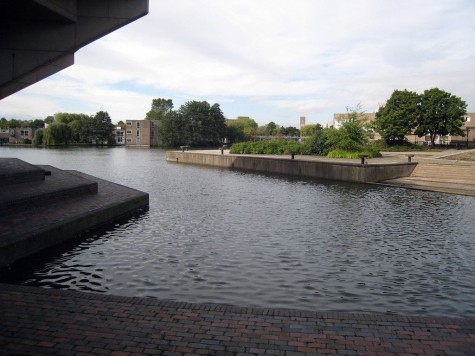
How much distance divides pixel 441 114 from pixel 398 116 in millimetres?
7697

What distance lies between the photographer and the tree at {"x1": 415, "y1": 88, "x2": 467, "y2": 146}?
65.5 metres

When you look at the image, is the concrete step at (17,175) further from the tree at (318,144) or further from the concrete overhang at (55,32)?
the tree at (318,144)

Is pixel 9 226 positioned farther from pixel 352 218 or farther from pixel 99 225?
pixel 352 218

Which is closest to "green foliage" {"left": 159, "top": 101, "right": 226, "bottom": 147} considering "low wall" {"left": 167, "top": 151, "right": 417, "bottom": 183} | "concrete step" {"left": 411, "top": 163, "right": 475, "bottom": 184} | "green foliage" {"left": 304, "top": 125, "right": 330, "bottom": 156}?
"green foliage" {"left": 304, "top": 125, "right": 330, "bottom": 156}

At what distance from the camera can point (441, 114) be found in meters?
66.1

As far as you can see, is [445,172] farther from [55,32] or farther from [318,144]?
[55,32]

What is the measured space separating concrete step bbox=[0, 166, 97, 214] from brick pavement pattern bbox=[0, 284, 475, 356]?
6232 mm

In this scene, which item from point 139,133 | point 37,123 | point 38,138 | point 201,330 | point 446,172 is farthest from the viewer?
point 37,123

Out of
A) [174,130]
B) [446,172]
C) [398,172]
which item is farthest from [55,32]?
[174,130]

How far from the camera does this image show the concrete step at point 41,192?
12094 millimetres

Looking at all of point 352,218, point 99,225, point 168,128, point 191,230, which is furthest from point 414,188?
point 168,128

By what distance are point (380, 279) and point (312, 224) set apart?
5.43m

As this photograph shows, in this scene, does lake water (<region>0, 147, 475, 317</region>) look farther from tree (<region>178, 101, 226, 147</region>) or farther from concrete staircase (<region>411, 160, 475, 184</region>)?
tree (<region>178, 101, 226, 147</region>)

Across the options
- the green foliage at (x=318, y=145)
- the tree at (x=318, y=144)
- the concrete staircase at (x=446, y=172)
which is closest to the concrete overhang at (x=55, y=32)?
the concrete staircase at (x=446, y=172)
